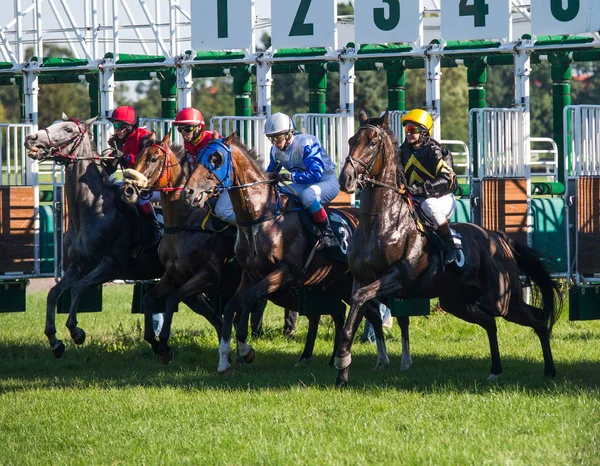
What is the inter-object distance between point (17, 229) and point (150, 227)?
1.27 m

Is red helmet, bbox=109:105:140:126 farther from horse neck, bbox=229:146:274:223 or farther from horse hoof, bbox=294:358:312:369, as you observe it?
horse hoof, bbox=294:358:312:369

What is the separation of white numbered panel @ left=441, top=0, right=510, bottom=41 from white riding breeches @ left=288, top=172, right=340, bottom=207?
3.05 m

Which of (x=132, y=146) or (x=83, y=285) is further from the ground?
(x=132, y=146)

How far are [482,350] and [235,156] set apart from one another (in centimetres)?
303

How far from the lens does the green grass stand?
5984 millimetres

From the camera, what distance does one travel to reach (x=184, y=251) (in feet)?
29.6

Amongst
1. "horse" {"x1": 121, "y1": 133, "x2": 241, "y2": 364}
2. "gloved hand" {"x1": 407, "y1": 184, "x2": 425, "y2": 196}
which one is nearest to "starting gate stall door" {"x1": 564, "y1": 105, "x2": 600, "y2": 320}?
"gloved hand" {"x1": 407, "y1": 184, "x2": 425, "y2": 196}

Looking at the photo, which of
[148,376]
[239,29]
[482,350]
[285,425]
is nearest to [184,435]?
[285,425]

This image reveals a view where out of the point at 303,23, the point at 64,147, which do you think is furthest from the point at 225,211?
the point at 303,23

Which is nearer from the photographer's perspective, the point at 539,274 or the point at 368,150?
the point at 368,150

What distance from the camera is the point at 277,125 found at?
29.1 ft

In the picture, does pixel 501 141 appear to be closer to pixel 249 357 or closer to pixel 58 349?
pixel 249 357

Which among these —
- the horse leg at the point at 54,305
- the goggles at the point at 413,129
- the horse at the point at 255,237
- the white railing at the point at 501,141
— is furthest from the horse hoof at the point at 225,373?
the white railing at the point at 501,141

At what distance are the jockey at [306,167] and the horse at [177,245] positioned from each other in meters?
0.73
